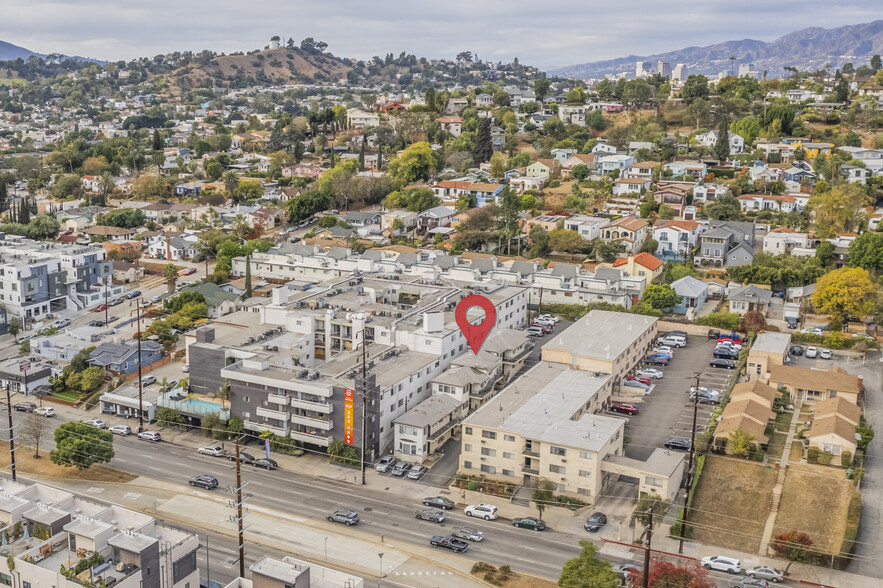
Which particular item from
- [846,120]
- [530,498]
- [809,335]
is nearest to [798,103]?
[846,120]

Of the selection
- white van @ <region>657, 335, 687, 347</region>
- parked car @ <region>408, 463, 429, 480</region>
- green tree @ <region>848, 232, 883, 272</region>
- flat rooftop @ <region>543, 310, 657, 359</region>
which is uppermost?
green tree @ <region>848, 232, 883, 272</region>

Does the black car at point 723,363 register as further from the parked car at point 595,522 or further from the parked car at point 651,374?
the parked car at point 595,522

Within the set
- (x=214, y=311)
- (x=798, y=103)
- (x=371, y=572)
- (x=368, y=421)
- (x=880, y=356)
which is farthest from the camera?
(x=798, y=103)

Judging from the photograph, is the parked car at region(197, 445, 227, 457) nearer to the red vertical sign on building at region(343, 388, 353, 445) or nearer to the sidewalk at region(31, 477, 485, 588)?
the sidewalk at region(31, 477, 485, 588)

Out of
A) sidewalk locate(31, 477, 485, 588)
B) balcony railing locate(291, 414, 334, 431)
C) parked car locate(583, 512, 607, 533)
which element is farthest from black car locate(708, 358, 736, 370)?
sidewalk locate(31, 477, 485, 588)

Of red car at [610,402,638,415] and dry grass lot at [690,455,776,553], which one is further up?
red car at [610,402,638,415]

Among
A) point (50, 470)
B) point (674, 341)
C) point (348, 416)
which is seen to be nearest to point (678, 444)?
point (348, 416)

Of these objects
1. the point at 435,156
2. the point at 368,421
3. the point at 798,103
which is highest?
the point at 798,103

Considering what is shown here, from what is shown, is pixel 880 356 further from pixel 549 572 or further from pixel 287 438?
pixel 287 438
